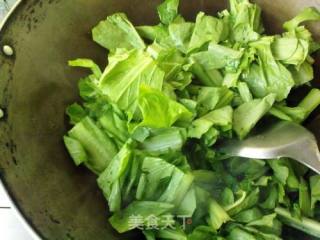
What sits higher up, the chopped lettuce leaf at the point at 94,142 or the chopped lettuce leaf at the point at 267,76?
the chopped lettuce leaf at the point at 94,142

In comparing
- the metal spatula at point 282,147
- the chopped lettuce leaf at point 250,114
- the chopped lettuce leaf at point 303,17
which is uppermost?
the chopped lettuce leaf at point 303,17

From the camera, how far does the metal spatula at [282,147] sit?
2.81 ft

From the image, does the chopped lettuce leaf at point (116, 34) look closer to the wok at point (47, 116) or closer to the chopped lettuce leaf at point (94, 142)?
the wok at point (47, 116)

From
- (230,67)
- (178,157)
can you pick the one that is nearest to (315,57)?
(230,67)

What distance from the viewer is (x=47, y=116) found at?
2.88 feet

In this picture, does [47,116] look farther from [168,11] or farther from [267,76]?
[267,76]

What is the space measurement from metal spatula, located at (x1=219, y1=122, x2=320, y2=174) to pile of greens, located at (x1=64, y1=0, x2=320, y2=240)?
25 mm

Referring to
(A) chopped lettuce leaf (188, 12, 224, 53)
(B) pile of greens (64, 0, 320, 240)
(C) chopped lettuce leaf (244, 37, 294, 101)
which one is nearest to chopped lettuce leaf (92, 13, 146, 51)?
(B) pile of greens (64, 0, 320, 240)

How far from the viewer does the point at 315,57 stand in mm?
1036

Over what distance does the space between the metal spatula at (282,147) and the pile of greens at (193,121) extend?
2 centimetres

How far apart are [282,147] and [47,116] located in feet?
1.57

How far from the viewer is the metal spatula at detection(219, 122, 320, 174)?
2.81ft

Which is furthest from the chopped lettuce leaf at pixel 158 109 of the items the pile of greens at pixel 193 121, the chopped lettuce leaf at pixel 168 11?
the chopped lettuce leaf at pixel 168 11

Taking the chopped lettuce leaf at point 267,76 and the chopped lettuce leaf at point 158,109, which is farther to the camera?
the chopped lettuce leaf at point 267,76
